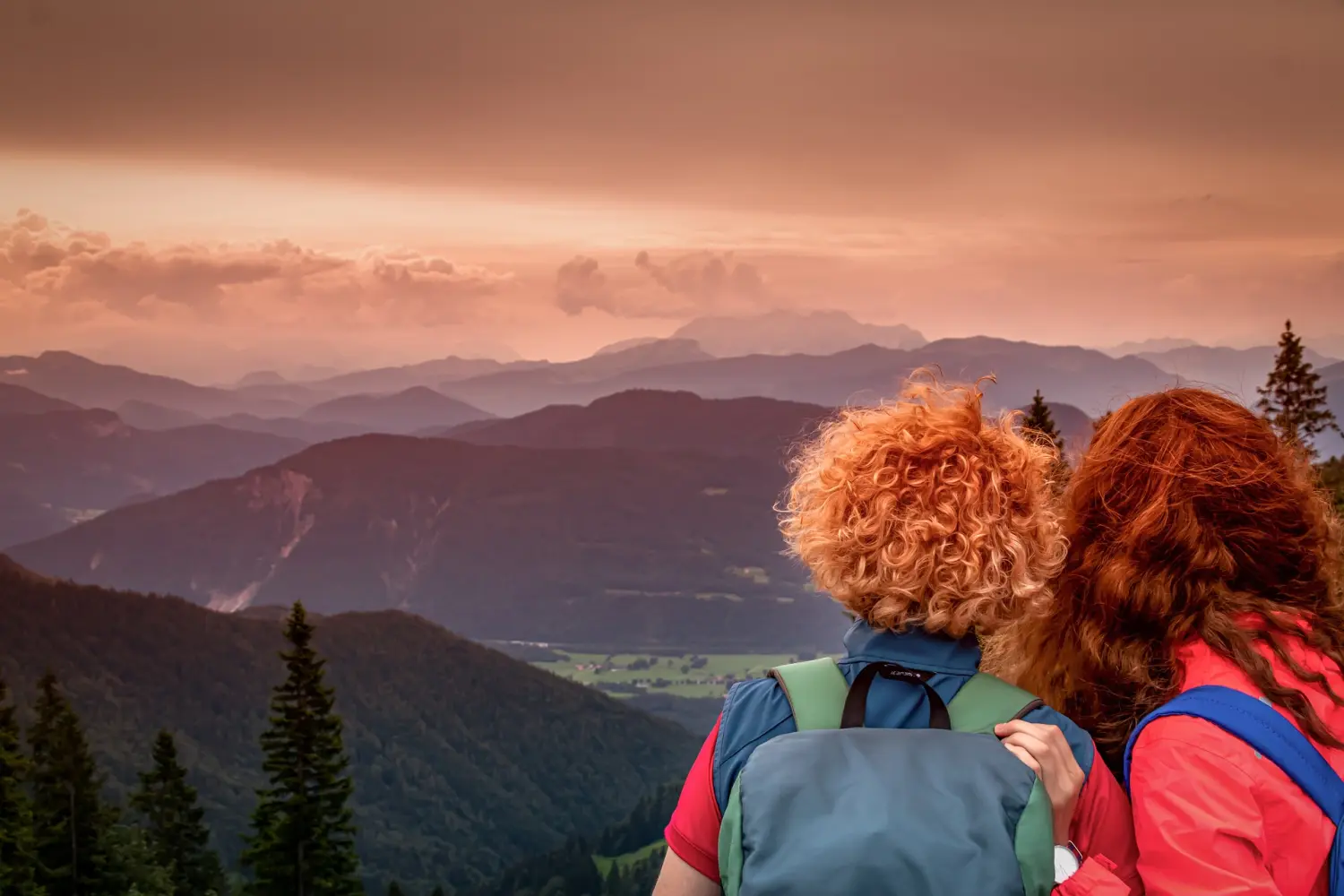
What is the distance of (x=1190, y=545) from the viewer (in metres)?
2.86

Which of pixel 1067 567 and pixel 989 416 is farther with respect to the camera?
pixel 1067 567

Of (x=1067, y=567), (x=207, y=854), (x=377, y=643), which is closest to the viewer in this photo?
(x=1067, y=567)

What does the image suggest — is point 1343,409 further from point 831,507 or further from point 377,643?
point 831,507

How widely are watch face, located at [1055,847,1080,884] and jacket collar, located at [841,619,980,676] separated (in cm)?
38

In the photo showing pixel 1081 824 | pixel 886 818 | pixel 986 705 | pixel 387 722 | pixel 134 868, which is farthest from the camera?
pixel 387 722

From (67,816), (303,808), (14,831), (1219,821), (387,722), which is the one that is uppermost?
(1219,821)

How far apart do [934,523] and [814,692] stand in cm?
43

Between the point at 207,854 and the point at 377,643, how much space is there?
272 feet

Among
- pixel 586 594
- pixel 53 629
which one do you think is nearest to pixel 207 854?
pixel 53 629

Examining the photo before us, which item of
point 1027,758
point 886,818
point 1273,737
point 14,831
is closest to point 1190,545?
point 1273,737

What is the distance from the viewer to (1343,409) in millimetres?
156625

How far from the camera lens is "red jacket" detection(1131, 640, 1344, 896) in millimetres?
2299

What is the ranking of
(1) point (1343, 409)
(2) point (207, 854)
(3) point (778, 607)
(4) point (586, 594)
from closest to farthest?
(2) point (207, 854)
(1) point (1343, 409)
(3) point (778, 607)
(4) point (586, 594)

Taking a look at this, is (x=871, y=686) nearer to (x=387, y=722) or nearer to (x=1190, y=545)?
(x=1190, y=545)
